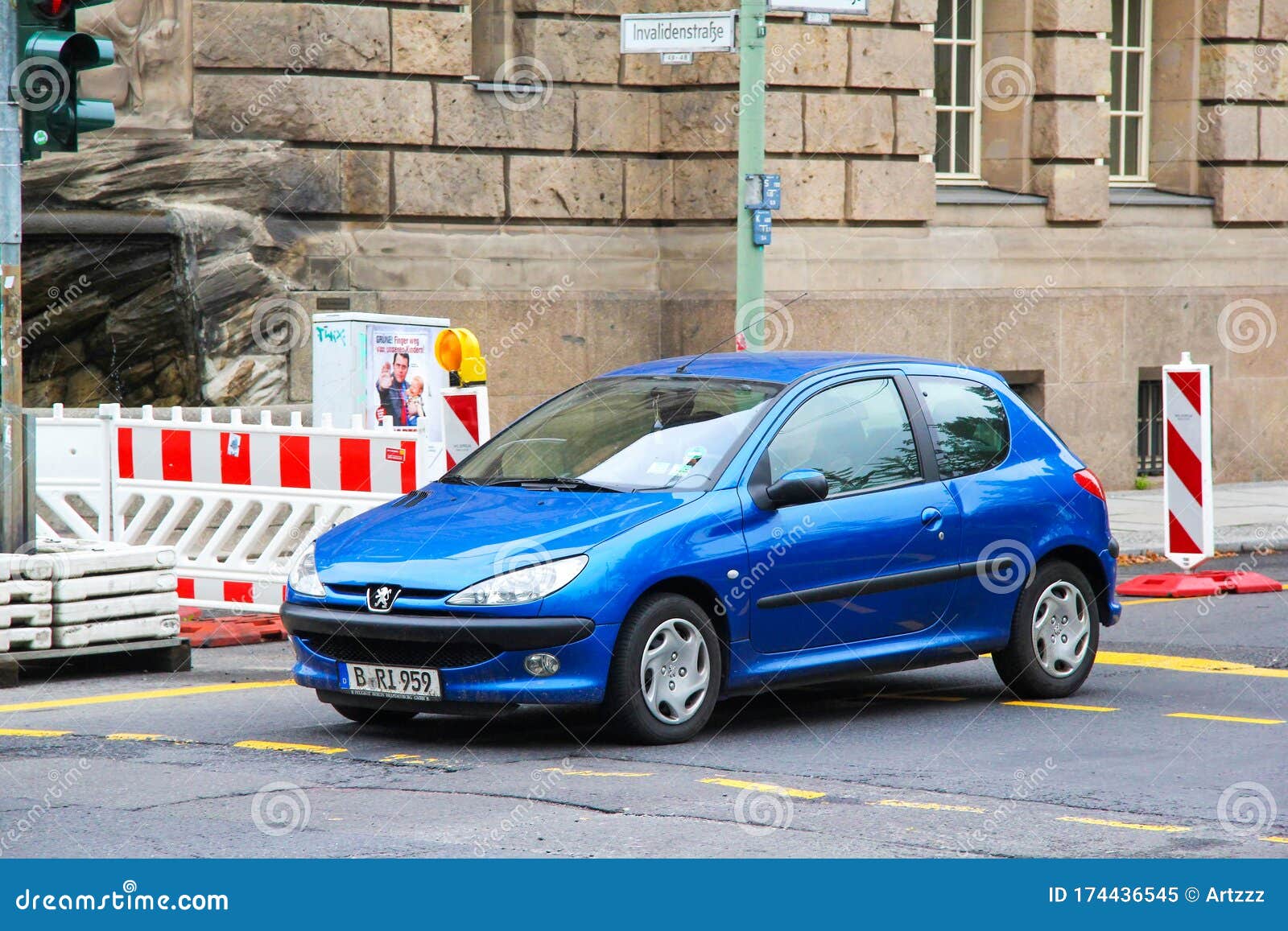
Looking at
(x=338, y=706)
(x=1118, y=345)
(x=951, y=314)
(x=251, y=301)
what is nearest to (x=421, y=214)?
(x=251, y=301)

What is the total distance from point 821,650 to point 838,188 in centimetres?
1007

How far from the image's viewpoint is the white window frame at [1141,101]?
68.0 ft

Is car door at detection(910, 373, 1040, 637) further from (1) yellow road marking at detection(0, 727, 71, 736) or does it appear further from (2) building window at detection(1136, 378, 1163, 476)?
(2) building window at detection(1136, 378, 1163, 476)

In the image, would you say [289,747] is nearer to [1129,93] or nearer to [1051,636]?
[1051,636]

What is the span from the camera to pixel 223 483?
1180cm

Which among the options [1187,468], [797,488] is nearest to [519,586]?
[797,488]

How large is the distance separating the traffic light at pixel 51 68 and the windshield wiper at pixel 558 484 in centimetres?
324

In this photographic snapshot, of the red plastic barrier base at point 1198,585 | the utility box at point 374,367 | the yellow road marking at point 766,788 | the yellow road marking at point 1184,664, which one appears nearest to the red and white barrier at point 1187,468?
the red plastic barrier base at point 1198,585

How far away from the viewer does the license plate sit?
7648 mm

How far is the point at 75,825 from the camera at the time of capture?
6.32 meters

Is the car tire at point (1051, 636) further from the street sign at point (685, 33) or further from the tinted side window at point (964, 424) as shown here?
the street sign at point (685, 33)

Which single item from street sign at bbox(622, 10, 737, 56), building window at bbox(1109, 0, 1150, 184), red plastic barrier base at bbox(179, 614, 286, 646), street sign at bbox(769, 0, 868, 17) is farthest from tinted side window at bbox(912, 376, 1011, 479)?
building window at bbox(1109, 0, 1150, 184)

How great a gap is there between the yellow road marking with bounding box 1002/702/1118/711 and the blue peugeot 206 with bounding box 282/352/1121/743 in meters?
0.09

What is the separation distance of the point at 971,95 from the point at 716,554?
12.8m
